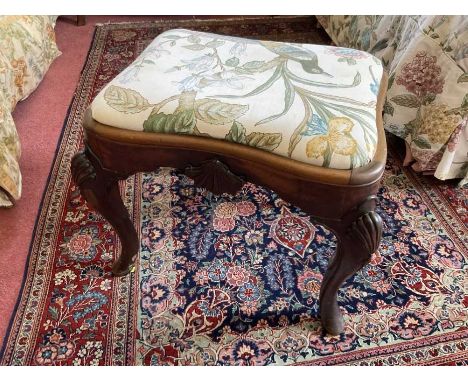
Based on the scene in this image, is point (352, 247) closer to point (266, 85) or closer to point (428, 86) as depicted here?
point (266, 85)

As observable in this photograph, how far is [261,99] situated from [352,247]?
279 mm

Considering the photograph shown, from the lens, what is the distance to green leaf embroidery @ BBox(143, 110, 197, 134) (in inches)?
26.5

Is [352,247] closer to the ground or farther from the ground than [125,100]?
closer to the ground

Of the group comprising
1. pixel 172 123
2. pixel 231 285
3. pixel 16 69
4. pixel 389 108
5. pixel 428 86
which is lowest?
pixel 231 285

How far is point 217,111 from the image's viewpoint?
2.20 feet

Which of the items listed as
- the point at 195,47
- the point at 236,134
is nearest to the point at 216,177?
the point at 236,134

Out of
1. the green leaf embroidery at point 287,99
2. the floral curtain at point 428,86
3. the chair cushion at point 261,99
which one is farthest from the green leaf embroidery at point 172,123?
the floral curtain at point 428,86

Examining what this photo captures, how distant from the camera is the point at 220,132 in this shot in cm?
A: 66

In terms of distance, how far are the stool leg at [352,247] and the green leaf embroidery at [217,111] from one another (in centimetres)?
24

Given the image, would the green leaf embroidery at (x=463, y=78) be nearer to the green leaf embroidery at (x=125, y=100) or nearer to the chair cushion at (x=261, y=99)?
the chair cushion at (x=261, y=99)

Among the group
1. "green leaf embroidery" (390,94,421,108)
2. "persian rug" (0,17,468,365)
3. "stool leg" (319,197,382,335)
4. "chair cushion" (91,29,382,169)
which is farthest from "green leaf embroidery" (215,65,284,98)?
"green leaf embroidery" (390,94,421,108)

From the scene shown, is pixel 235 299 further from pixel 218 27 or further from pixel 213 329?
pixel 218 27

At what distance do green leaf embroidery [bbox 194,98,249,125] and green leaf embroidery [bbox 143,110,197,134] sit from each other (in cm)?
1

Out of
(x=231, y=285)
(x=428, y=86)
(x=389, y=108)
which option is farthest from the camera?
(x=389, y=108)
